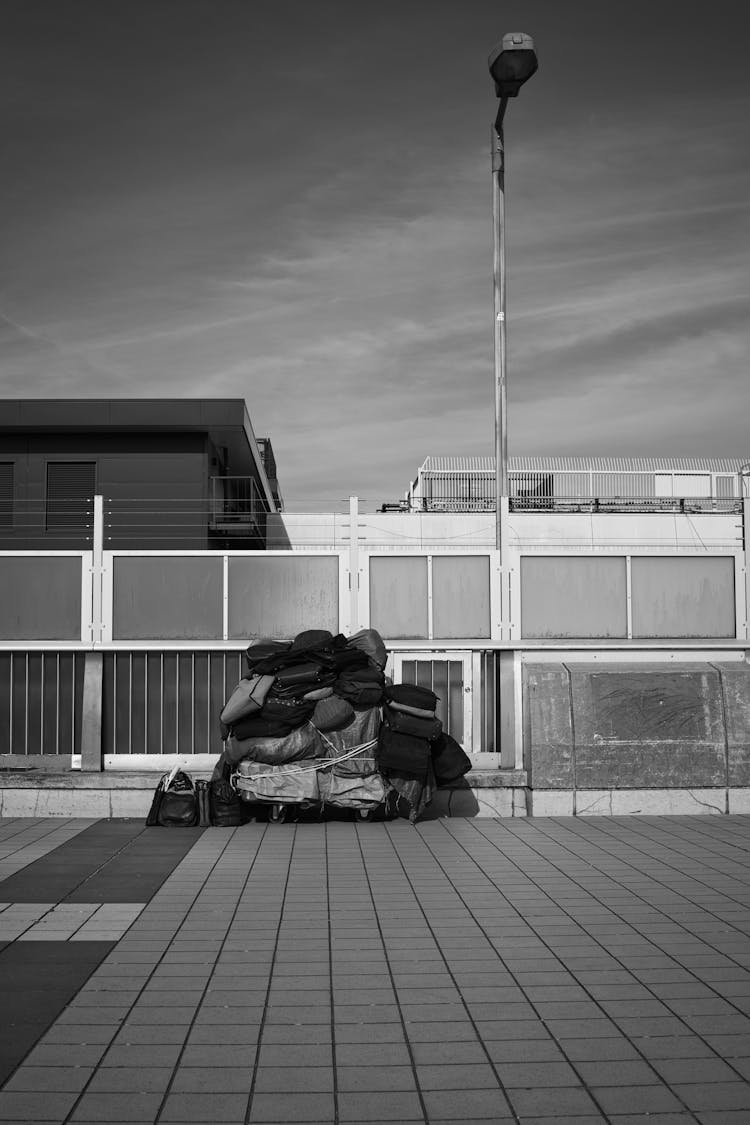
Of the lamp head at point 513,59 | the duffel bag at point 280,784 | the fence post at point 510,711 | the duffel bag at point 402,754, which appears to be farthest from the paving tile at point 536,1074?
the lamp head at point 513,59

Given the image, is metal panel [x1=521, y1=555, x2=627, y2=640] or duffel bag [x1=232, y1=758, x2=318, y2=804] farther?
metal panel [x1=521, y1=555, x2=627, y2=640]

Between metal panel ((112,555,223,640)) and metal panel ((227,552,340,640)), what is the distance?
183mm

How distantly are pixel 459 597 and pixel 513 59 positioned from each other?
18.0 feet

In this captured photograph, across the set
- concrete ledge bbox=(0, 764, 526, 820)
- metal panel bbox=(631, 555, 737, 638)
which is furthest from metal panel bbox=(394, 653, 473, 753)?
metal panel bbox=(631, 555, 737, 638)

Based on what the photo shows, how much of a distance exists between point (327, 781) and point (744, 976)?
17.0ft

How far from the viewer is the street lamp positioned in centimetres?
1127

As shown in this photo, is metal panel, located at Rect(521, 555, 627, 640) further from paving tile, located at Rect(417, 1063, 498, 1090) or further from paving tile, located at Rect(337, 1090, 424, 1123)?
paving tile, located at Rect(337, 1090, 424, 1123)

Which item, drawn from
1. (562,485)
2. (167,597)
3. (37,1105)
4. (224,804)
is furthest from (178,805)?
(562,485)

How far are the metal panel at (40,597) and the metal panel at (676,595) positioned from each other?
5840 mm

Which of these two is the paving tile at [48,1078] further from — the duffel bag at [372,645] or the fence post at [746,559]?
the fence post at [746,559]

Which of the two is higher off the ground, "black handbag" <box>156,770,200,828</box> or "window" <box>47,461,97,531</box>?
"window" <box>47,461,97,531</box>

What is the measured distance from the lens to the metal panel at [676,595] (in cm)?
1180

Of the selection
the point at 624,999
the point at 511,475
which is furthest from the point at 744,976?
the point at 511,475

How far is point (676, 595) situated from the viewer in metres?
11.8
